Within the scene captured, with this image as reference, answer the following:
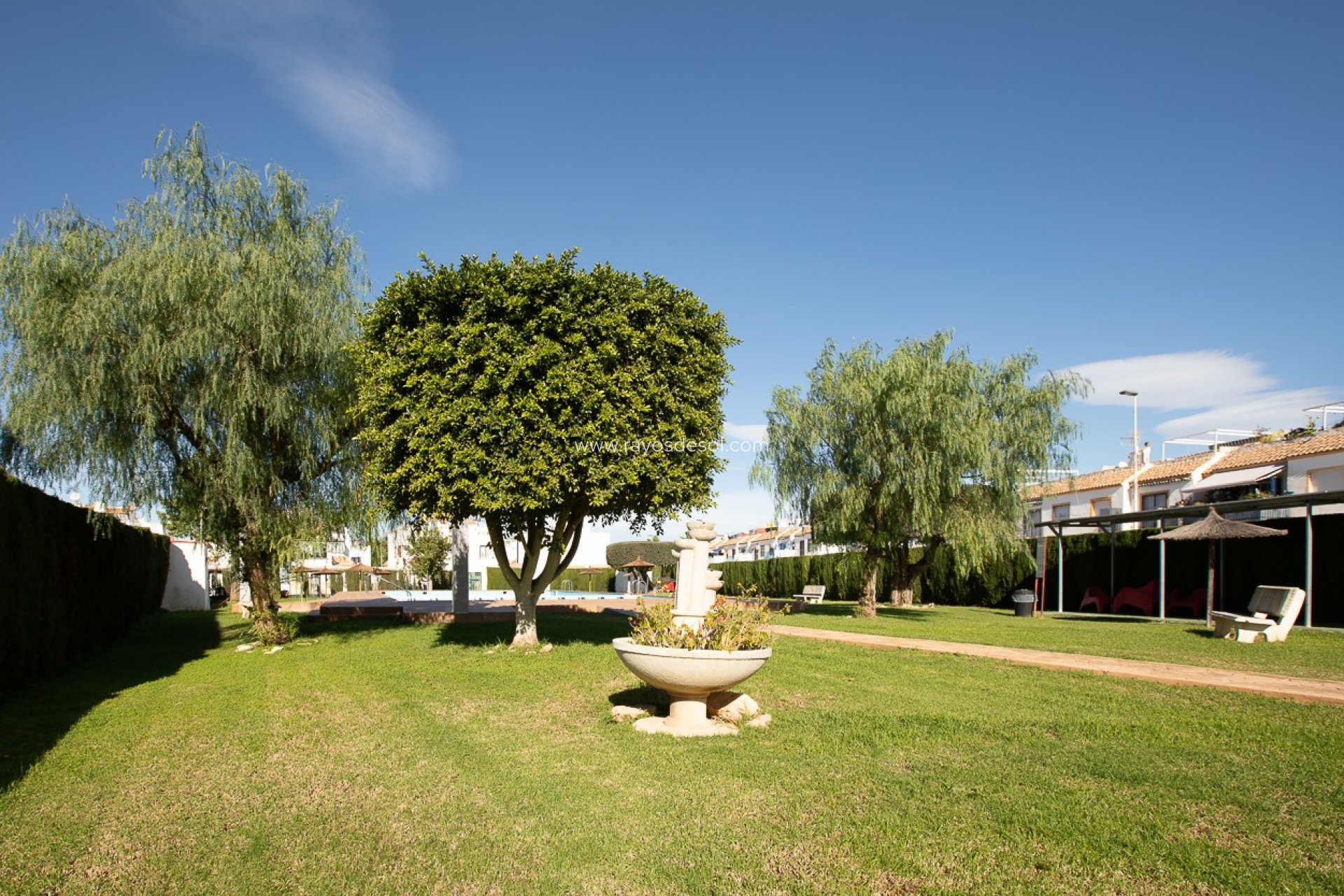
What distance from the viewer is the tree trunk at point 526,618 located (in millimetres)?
12914

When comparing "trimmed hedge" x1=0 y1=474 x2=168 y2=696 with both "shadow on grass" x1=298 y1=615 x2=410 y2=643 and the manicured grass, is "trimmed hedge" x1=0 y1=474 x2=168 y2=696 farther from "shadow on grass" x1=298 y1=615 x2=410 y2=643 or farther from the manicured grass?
the manicured grass

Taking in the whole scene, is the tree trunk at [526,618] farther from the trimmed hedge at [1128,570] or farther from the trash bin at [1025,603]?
the trash bin at [1025,603]

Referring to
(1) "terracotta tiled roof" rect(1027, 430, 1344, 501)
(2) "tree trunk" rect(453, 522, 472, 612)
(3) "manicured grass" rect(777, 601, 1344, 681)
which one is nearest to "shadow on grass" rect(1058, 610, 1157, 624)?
(3) "manicured grass" rect(777, 601, 1344, 681)

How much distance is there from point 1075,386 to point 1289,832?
21212 mm

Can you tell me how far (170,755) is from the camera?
6648mm

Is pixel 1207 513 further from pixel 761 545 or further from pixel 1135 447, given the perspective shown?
pixel 761 545

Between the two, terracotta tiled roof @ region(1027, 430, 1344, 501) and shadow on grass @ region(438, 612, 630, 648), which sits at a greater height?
terracotta tiled roof @ region(1027, 430, 1344, 501)

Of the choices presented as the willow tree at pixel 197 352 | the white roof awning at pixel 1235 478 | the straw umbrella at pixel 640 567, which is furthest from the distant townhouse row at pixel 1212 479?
the willow tree at pixel 197 352

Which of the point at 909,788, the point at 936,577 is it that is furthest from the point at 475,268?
the point at 936,577

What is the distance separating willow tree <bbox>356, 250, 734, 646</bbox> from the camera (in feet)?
35.9

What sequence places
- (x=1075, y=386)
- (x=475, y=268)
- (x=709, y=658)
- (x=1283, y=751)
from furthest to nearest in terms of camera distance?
1. (x=1075, y=386)
2. (x=475, y=268)
3. (x=709, y=658)
4. (x=1283, y=751)

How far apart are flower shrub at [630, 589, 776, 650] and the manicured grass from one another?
23.6 feet

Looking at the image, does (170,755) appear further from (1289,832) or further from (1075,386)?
(1075,386)

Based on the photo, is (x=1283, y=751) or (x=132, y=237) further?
(x=132, y=237)
